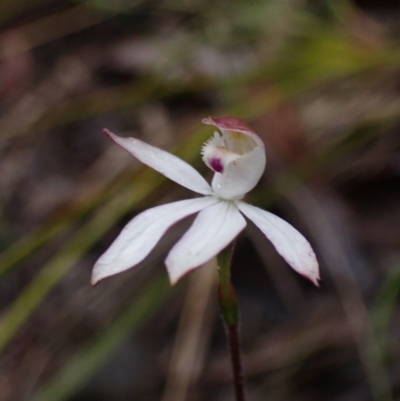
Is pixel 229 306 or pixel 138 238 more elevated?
pixel 138 238

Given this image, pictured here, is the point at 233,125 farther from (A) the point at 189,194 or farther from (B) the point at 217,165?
(A) the point at 189,194

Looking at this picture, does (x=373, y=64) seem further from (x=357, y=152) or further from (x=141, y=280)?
(x=141, y=280)

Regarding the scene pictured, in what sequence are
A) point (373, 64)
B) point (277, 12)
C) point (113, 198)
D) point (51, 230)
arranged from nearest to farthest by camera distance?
Result: 1. point (51, 230)
2. point (113, 198)
3. point (373, 64)
4. point (277, 12)

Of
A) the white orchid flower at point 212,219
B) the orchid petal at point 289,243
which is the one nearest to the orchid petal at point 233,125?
the white orchid flower at point 212,219

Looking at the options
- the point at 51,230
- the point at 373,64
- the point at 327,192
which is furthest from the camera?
the point at 373,64

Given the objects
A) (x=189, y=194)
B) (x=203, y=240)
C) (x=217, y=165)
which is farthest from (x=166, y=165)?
(x=189, y=194)

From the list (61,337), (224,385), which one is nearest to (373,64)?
(224,385)
